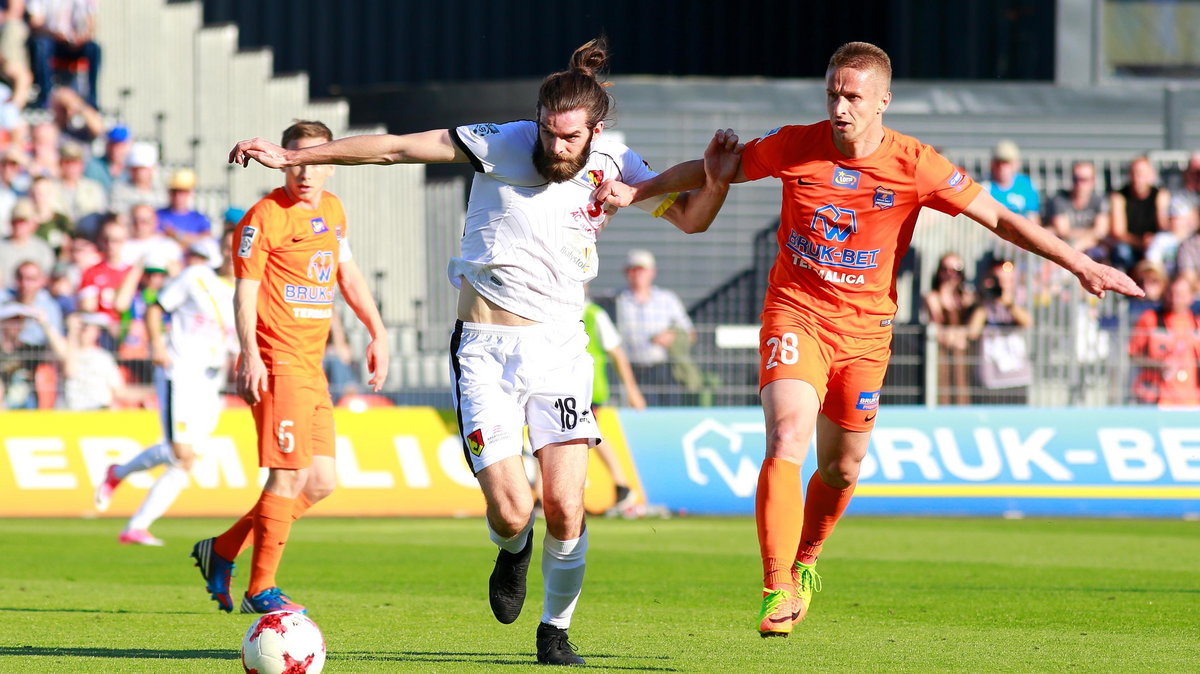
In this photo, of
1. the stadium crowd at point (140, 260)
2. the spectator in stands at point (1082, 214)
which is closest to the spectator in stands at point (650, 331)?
the stadium crowd at point (140, 260)

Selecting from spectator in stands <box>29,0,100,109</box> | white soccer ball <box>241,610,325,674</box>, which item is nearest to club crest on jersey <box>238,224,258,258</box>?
white soccer ball <box>241,610,325,674</box>

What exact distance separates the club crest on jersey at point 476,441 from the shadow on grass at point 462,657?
873mm

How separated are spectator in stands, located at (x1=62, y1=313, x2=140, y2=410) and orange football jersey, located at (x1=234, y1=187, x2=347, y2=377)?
25.2 ft

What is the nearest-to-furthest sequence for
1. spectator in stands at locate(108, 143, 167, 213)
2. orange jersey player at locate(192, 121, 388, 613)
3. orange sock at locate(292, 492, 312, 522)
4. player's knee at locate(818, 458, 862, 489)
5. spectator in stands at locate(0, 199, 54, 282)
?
player's knee at locate(818, 458, 862, 489) → orange jersey player at locate(192, 121, 388, 613) → orange sock at locate(292, 492, 312, 522) → spectator in stands at locate(0, 199, 54, 282) → spectator in stands at locate(108, 143, 167, 213)

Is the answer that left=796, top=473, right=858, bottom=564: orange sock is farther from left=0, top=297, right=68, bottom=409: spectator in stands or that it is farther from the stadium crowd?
left=0, top=297, right=68, bottom=409: spectator in stands

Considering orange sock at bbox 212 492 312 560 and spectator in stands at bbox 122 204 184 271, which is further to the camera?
spectator in stands at bbox 122 204 184 271

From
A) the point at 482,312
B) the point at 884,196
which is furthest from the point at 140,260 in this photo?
the point at 884,196

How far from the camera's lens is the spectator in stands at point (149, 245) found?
17344 millimetres

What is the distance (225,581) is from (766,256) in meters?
12.7

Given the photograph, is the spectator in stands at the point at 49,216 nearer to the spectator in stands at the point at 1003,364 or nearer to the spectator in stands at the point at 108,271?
the spectator in stands at the point at 108,271

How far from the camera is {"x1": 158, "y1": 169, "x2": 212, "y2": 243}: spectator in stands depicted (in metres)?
18.5

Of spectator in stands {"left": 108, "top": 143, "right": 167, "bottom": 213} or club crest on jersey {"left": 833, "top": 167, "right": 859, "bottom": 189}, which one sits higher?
club crest on jersey {"left": 833, "top": 167, "right": 859, "bottom": 189}

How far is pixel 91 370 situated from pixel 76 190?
3885 millimetres

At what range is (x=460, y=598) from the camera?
984 centimetres
